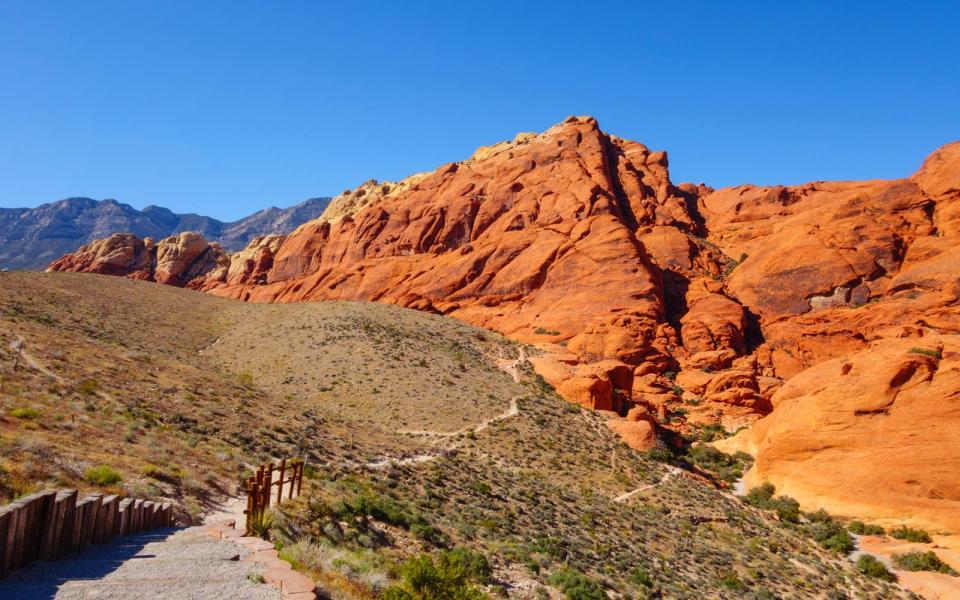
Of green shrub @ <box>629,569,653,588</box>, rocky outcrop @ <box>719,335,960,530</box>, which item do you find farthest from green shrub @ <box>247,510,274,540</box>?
rocky outcrop @ <box>719,335,960,530</box>

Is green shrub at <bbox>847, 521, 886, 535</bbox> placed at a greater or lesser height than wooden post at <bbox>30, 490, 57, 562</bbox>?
lesser

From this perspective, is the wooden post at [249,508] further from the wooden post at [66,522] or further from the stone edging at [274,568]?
the wooden post at [66,522]

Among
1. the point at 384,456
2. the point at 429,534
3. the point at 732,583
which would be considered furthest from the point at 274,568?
the point at 732,583

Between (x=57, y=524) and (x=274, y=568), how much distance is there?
121 inches

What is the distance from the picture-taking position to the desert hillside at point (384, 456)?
1465cm

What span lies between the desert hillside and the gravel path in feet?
5.14

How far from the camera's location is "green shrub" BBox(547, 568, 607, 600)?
53.2 feet

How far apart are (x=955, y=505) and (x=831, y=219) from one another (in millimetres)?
45839

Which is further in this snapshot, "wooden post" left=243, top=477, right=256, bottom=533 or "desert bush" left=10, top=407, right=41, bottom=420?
"desert bush" left=10, top=407, right=41, bottom=420

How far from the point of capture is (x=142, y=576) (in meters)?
7.71

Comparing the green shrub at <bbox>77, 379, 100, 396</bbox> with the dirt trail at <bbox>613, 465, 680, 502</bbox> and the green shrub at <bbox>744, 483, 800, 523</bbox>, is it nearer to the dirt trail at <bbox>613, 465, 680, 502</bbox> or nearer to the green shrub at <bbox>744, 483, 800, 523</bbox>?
the dirt trail at <bbox>613, 465, 680, 502</bbox>

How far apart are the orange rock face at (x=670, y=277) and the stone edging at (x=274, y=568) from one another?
34820mm

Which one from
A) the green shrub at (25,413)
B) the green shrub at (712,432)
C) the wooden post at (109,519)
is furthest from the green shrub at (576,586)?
the green shrub at (712,432)

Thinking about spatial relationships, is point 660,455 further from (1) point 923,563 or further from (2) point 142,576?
(2) point 142,576
